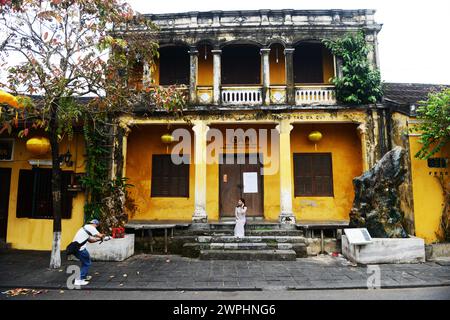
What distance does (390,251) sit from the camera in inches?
306

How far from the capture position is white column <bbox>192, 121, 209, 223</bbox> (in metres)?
9.92

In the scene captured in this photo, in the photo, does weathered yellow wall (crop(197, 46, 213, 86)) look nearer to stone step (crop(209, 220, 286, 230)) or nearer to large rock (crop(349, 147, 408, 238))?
stone step (crop(209, 220, 286, 230))

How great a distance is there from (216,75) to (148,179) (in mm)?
4791

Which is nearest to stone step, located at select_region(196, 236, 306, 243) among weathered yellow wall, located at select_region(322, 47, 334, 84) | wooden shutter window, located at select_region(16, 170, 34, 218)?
weathered yellow wall, located at select_region(322, 47, 334, 84)

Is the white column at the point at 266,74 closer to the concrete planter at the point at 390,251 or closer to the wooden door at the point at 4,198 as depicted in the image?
the concrete planter at the point at 390,251

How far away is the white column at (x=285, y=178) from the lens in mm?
9797

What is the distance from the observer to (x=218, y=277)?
6695mm

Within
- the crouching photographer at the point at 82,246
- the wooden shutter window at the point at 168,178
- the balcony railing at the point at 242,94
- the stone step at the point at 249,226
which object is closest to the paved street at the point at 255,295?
the crouching photographer at the point at 82,246

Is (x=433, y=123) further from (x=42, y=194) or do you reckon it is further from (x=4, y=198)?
(x=4, y=198)

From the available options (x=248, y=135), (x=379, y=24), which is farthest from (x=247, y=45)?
(x=379, y=24)

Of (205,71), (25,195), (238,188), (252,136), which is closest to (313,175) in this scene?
(252,136)

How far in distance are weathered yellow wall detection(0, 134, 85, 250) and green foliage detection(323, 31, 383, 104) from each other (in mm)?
9347

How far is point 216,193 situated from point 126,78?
537 centimetres

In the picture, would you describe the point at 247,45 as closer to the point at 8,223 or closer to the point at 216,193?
the point at 216,193
